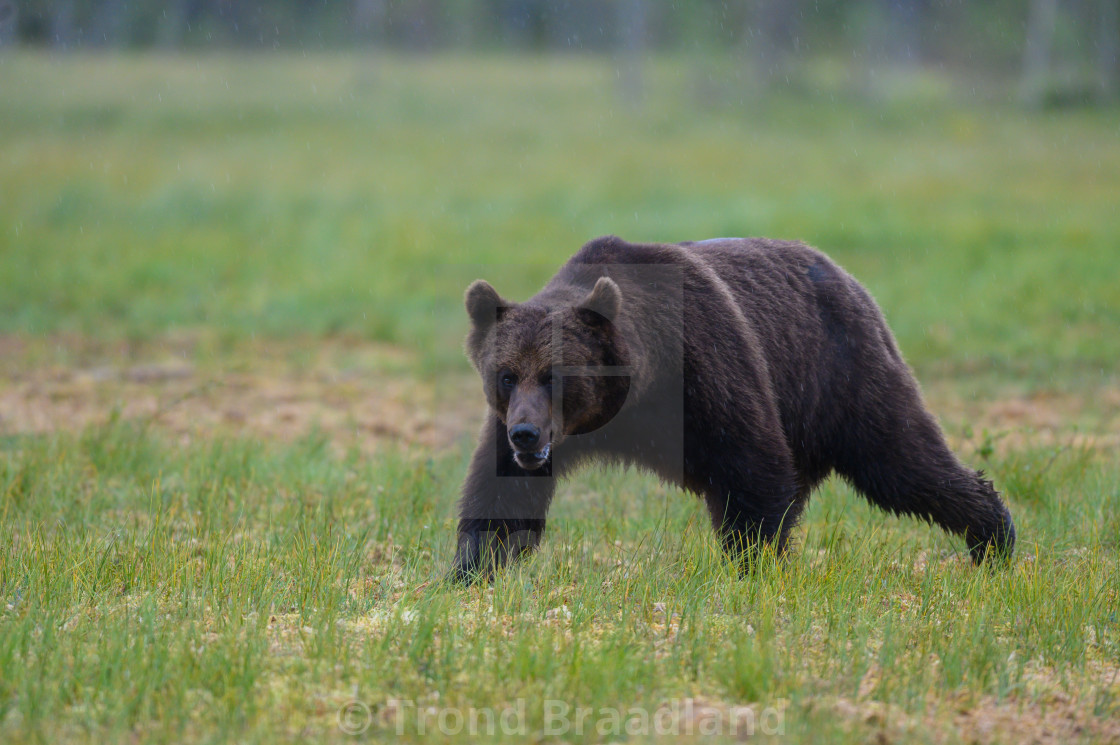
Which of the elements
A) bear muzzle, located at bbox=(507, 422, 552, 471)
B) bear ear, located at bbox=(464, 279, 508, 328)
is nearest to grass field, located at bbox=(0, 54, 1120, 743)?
bear muzzle, located at bbox=(507, 422, 552, 471)

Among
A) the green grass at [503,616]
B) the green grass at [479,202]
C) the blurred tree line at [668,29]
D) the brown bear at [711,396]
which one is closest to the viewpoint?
the green grass at [503,616]

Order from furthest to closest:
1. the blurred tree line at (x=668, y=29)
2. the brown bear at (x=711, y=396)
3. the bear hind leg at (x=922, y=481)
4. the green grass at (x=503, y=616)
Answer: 1. the blurred tree line at (x=668, y=29)
2. the bear hind leg at (x=922, y=481)
3. the brown bear at (x=711, y=396)
4. the green grass at (x=503, y=616)

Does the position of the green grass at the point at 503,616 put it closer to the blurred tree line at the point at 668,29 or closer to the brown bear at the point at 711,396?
the brown bear at the point at 711,396

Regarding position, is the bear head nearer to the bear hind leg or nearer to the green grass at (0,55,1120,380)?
the bear hind leg

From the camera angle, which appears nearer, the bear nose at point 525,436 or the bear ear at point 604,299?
the bear nose at point 525,436

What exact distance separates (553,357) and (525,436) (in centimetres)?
43

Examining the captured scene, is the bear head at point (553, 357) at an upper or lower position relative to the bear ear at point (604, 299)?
lower

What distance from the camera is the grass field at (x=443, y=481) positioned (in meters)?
3.61

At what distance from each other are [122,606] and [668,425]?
8.03 feet

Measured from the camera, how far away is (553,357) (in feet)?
15.4

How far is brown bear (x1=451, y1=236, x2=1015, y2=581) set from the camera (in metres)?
4.80

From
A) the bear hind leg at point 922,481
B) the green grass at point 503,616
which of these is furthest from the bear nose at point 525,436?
the bear hind leg at point 922,481

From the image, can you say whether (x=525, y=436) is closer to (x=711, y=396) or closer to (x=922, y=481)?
(x=711, y=396)

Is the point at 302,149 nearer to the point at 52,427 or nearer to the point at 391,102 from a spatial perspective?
the point at 391,102
